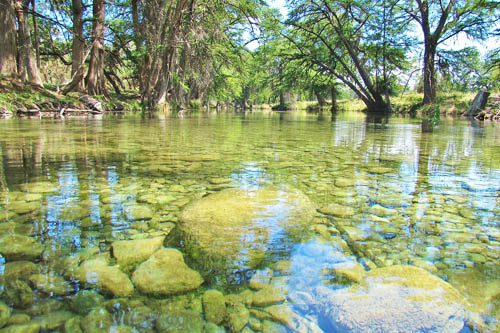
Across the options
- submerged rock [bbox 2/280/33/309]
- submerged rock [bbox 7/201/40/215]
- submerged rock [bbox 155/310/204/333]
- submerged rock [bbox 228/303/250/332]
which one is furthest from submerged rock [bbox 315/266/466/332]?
submerged rock [bbox 7/201/40/215]

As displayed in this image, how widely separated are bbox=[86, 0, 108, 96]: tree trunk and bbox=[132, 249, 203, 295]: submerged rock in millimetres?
17041

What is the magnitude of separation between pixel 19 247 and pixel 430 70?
66.6 ft

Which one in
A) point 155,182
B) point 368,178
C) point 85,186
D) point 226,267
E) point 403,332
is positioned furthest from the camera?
point 368,178

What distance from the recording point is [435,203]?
8.48 ft

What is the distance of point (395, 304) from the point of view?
128cm

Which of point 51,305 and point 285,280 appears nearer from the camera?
point 51,305

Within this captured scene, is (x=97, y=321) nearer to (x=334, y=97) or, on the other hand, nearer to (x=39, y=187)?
(x=39, y=187)

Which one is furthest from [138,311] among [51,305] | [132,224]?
[132,224]

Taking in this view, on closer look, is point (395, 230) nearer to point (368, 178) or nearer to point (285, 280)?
point (285, 280)

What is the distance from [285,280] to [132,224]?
42.5 inches

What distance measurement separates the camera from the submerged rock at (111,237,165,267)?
167 cm

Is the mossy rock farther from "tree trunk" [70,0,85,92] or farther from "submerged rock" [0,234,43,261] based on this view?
"tree trunk" [70,0,85,92]

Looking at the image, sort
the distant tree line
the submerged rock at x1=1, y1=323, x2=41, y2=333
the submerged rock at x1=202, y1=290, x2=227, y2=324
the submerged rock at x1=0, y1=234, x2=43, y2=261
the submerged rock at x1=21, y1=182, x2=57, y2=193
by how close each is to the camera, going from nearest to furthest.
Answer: the submerged rock at x1=1, y1=323, x2=41, y2=333
the submerged rock at x1=202, y1=290, x2=227, y2=324
the submerged rock at x1=0, y1=234, x2=43, y2=261
the submerged rock at x1=21, y1=182, x2=57, y2=193
the distant tree line

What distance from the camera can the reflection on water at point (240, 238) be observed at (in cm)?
128
